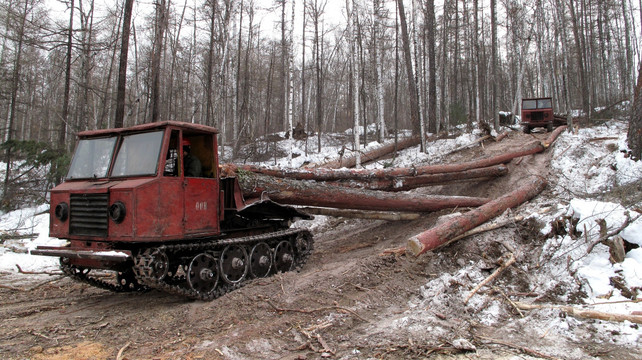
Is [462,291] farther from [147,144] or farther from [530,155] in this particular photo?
[530,155]

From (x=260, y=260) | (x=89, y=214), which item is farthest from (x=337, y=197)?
(x=89, y=214)

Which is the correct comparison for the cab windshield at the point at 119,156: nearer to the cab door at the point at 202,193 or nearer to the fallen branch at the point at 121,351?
the cab door at the point at 202,193

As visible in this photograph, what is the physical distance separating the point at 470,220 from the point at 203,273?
14.3 ft

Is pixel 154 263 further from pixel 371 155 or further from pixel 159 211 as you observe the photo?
pixel 371 155

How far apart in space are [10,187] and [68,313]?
1359cm

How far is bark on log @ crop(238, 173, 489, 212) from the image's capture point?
6.79 metres

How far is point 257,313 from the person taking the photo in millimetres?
5016

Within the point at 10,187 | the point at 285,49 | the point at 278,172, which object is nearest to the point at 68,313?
the point at 278,172

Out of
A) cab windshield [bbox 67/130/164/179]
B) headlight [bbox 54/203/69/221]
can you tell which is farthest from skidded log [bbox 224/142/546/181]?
headlight [bbox 54/203/69/221]

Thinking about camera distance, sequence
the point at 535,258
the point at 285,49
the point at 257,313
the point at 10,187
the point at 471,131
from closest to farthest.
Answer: the point at 257,313, the point at 535,258, the point at 10,187, the point at 471,131, the point at 285,49

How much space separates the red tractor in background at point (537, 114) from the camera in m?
18.6

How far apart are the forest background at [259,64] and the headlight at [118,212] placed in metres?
7.21

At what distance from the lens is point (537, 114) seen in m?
18.8

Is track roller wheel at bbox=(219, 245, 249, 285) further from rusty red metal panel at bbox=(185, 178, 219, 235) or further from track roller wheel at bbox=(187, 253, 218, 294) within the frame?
rusty red metal panel at bbox=(185, 178, 219, 235)
